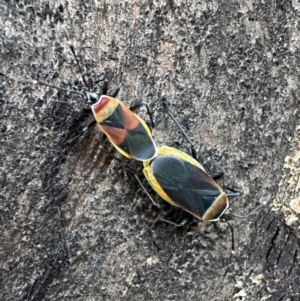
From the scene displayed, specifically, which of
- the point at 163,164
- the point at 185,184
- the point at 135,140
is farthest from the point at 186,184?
the point at 135,140

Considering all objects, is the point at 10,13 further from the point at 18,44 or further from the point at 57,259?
the point at 57,259

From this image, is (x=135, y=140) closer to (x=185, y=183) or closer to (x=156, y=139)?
(x=156, y=139)

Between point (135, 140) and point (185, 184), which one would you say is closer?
point (135, 140)

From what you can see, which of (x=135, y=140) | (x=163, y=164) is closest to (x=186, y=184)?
(x=163, y=164)

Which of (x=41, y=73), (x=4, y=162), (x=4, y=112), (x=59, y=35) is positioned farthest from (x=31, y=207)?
(x=59, y=35)

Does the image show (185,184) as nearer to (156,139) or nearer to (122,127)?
(156,139)

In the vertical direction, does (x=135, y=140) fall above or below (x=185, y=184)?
above
